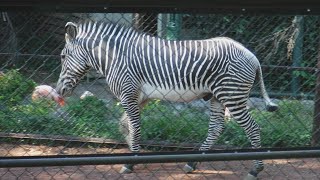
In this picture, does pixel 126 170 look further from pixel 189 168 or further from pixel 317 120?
pixel 317 120

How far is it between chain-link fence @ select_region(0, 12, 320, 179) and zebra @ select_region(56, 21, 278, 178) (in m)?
0.23

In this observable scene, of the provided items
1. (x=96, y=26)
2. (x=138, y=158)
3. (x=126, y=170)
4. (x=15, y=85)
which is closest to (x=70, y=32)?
(x=96, y=26)

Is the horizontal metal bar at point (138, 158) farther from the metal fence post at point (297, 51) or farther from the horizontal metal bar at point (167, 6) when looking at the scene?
the metal fence post at point (297, 51)

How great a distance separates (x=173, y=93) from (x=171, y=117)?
3.29ft

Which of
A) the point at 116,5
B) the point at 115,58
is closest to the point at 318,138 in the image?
the point at 115,58

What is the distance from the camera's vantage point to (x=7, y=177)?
508 centimetres

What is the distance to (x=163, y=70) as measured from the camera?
5.46 metres

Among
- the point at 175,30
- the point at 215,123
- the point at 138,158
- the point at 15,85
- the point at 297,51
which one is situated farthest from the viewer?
the point at 15,85

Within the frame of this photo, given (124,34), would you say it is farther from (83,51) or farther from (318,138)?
(318,138)

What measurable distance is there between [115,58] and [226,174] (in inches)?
60.8

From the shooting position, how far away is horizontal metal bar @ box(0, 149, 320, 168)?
275 cm

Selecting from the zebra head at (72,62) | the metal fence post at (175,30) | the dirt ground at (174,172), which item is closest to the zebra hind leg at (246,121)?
the dirt ground at (174,172)

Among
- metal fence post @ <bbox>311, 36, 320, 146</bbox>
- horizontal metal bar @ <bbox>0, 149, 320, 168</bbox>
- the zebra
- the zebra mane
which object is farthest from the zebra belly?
horizontal metal bar @ <bbox>0, 149, 320, 168</bbox>

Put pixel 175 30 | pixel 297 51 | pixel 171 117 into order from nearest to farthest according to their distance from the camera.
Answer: pixel 175 30 < pixel 171 117 < pixel 297 51
